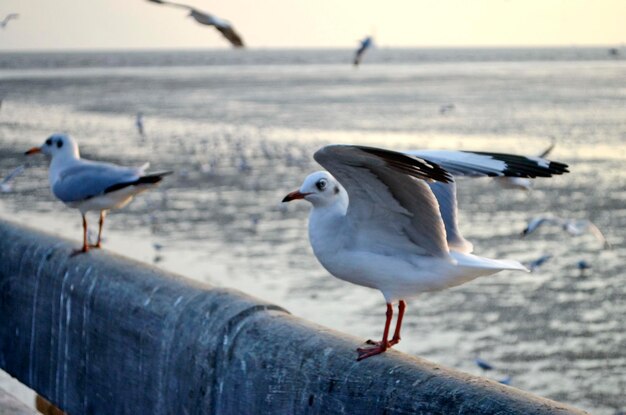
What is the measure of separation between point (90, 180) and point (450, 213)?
274 centimetres

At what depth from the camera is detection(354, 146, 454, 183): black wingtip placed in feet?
9.61

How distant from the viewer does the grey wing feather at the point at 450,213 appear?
350 centimetres

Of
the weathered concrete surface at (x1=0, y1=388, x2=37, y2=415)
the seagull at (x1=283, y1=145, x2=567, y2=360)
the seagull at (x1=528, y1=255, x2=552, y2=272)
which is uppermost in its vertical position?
the seagull at (x1=283, y1=145, x2=567, y2=360)

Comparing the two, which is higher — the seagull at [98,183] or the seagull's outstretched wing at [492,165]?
the seagull's outstretched wing at [492,165]

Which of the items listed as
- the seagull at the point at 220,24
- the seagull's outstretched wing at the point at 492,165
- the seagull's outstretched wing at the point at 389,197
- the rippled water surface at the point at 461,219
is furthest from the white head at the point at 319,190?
the rippled water surface at the point at 461,219

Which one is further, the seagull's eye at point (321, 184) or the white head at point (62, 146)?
the white head at point (62, 146)

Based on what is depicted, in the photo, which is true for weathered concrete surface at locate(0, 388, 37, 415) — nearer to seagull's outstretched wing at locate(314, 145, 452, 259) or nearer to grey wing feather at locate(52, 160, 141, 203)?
seagull's outstretched wing at locate(314, 145, 452, 259)

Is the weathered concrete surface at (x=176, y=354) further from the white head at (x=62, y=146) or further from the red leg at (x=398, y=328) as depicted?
the white head at (x=62, y=146)

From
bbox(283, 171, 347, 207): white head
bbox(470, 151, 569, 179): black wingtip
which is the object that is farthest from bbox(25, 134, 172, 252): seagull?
bbox(470, 151, 569, 179): black wingtip

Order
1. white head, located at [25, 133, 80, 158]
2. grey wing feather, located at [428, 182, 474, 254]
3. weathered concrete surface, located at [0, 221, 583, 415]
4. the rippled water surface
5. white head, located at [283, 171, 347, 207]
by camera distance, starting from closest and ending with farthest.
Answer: weathered concrete surface, located at [0, 221, 583, 415] < grey wing feather, located at [428, 182, 474, 254] < white head, located at [283, 171, 347, 207] < white head, located at [25, 133, 80, 158] < the rippled water surface

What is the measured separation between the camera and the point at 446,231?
3.55 meters

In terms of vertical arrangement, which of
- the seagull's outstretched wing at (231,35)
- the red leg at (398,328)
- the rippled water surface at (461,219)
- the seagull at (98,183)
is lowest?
the rippled water surface at (461,219)

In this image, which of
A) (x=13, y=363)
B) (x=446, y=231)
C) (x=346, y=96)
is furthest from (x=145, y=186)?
(x=346, y=96)

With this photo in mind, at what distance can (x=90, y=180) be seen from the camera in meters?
5.73
